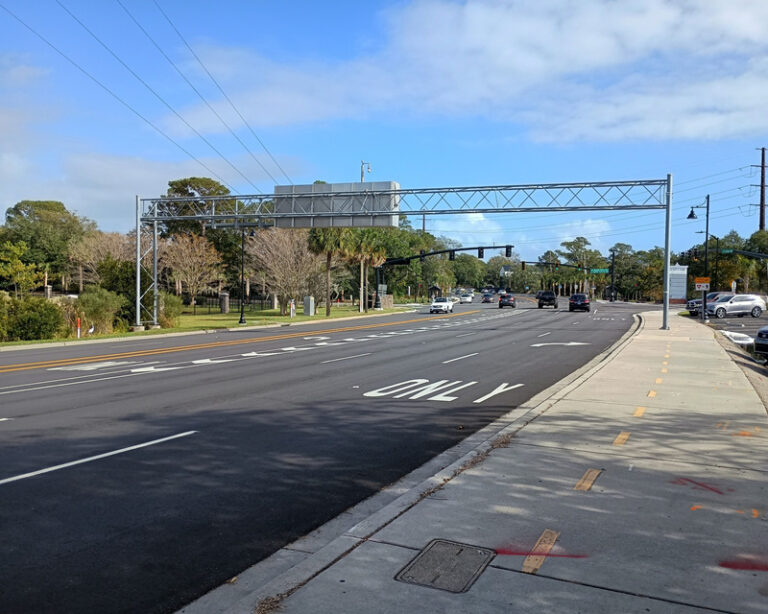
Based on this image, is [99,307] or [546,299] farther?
[546,299]

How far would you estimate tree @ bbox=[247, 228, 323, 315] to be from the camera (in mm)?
55094

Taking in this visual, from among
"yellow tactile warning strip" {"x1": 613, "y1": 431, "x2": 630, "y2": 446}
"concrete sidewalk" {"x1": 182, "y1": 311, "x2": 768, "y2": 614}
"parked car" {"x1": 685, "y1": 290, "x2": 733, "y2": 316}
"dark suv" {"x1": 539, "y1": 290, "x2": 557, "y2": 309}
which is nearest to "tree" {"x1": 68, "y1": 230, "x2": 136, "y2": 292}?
"dark suv" {"x1": 539, "y1": 290, "x2": 557, "y2": 309}

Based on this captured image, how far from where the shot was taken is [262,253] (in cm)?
5825

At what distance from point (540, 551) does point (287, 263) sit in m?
51.5

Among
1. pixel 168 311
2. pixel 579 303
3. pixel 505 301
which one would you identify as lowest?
pixel 505 301

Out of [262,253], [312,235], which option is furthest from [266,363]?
[262,253]

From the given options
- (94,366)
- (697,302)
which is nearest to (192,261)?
(697,302)

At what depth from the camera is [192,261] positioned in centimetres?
6191

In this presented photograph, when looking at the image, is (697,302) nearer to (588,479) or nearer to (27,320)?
(27,320)

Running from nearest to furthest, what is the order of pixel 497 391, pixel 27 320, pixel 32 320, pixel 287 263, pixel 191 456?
pixel 191 456 < pixel 497 391 < pixel 27 320 < pixel 32 320 < pixel 287 263

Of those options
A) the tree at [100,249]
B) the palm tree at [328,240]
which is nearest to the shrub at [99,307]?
the palm tree at [328,240]

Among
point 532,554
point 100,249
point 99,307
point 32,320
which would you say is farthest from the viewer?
point 100,249

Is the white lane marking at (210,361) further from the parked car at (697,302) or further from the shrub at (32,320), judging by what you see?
the parked car at (697,302)

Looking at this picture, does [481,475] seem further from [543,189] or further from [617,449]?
[543,189]
